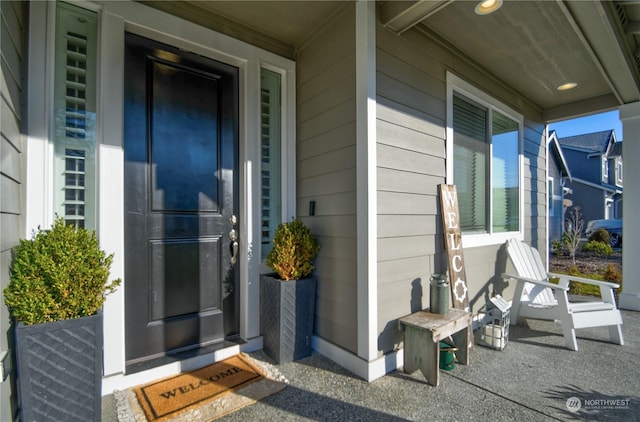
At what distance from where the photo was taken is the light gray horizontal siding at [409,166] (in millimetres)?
2172

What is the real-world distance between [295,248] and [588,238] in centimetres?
1221

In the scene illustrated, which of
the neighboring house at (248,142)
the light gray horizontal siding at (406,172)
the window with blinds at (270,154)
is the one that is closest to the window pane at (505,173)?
the neighboring house at (248,142)

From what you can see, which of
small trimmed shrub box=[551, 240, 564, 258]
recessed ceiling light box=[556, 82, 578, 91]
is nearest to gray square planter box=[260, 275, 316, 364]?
recessed ceiling light box=[556, 82, 578, 91]

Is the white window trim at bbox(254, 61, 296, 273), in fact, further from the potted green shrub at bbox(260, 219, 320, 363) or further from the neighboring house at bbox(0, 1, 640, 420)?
the potted green shrub at bbox(260, 219, 320, 363)

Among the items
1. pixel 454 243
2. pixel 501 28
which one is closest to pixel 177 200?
pixel 454 243

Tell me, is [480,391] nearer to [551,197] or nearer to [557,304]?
[557,304]

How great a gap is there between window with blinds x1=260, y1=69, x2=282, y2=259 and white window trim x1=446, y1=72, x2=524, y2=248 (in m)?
1.53

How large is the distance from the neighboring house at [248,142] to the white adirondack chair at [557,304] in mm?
1031

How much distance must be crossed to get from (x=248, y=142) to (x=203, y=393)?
1.79m

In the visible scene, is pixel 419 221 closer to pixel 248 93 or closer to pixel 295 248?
pixel 295 248

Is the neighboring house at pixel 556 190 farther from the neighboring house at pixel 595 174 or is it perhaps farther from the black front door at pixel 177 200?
the black front door at pixel 177 200

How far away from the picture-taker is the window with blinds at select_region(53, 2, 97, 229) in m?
1.77

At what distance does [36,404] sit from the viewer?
1302 millimetres

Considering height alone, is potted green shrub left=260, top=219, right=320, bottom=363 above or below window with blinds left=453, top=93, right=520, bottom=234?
below
